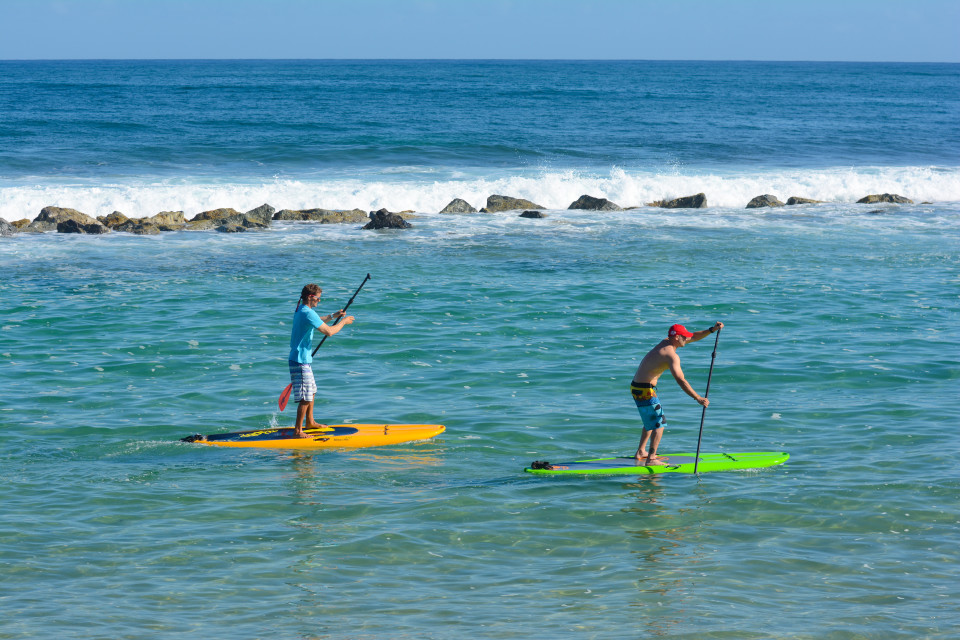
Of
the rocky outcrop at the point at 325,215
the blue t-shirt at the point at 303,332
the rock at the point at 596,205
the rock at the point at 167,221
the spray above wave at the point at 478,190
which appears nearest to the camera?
the blue t-shirt at the point at 303,332

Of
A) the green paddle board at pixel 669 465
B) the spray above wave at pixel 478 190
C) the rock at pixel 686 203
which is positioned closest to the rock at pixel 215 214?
the spray above wave at pixel 478 190

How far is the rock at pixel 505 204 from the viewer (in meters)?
32.6

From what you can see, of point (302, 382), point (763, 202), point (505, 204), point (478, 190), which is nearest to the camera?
point (302, 382)

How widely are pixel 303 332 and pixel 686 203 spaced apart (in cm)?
2434

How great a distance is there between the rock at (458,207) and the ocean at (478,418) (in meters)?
0.56

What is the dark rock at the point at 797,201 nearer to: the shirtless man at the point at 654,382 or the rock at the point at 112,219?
the rock at the point at 112,219

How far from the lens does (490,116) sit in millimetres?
59438

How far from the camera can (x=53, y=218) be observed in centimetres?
2827

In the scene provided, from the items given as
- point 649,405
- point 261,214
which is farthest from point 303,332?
point 261,214

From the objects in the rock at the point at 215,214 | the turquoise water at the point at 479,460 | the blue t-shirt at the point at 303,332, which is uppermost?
the rock at the point at 215,214

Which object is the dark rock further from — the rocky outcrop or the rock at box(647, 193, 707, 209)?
the rocky outcrop

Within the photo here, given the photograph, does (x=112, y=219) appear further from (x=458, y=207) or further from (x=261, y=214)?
(x=458, y=207)

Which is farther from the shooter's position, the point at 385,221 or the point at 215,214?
the point at 215,214

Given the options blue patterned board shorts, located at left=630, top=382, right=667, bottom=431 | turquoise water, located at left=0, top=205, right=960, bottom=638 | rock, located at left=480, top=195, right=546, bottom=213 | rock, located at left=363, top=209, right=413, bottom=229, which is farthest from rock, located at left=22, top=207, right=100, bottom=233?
blue patterned board shorts, located at left=630, top=382, right=667, bottom=431
